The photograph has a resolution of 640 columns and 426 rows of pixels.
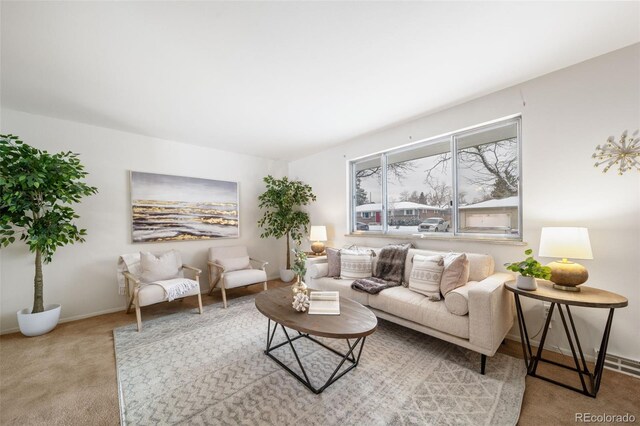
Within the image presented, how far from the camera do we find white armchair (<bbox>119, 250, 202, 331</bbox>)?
2.79 m

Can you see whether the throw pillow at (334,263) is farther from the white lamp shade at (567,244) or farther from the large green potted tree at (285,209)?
the white lamp shade at (567,244)

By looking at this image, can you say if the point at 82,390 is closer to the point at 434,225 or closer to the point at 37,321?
the point at 37,321

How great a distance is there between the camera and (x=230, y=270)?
3.73 metres

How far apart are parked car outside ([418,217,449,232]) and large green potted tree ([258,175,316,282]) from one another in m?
2.15

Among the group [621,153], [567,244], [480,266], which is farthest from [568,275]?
[621,153]

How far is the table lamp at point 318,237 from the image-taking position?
13.6 ft

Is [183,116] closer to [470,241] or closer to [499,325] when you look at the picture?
[470,241]

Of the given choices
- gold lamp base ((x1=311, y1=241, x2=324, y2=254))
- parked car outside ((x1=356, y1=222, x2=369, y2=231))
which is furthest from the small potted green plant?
gold lamp base ((x1=311, y1=241, x2=324, y2=254))

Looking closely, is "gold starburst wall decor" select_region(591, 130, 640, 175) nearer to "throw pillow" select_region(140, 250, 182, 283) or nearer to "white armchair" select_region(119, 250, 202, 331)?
"white armchair" select_region(119, 250, 202, 331)

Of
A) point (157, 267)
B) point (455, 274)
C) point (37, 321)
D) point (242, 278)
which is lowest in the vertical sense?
point (37, 321)

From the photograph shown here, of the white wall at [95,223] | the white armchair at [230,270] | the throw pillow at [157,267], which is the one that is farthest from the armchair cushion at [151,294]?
the white wall at [95,223]

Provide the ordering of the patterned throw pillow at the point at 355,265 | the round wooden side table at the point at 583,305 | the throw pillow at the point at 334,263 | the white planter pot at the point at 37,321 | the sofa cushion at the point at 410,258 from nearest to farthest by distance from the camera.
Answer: the round wooden side table at the point at 583,305
the white planter pot at the point at 37,321
the sofa cushion at the point at 410,258
the patterned throw pillow at the point at 355,265
the throw pillow at the point at 334,263

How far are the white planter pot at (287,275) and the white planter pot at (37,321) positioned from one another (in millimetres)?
3035

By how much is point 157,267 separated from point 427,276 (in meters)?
3.35
